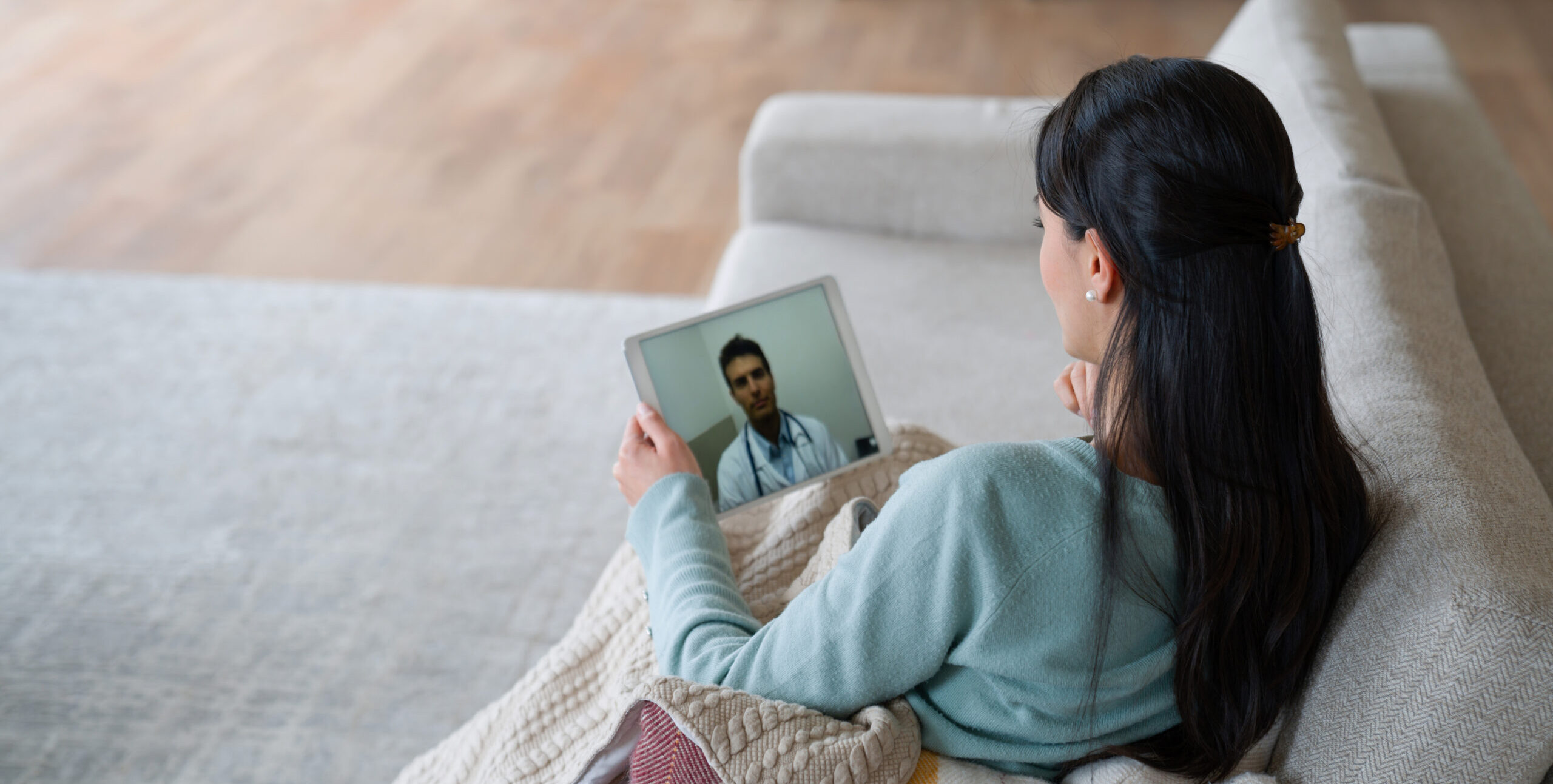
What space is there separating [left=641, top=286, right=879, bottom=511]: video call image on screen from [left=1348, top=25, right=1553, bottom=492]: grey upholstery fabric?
0.63 metres

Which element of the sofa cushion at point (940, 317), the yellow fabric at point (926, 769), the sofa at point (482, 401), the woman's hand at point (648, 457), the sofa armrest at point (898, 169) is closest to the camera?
the yellow fabric at point (926, 769)

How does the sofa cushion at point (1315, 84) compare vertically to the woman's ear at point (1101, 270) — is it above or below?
below

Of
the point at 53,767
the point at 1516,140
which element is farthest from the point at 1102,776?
the point at 1516,140

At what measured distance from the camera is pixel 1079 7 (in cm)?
398

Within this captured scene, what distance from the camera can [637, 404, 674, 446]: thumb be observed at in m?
1.03

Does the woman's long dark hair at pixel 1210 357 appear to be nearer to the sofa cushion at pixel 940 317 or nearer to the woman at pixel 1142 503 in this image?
the woman at pixel 1142 503

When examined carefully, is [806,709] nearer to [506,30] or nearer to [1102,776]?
[1102,776]

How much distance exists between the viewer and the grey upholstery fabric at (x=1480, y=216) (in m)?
1.06

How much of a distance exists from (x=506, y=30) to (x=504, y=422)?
7.32 ft

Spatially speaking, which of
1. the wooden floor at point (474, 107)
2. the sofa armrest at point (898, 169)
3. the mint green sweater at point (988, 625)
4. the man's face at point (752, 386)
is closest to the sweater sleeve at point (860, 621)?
the mint green sweater at point (988, 625)

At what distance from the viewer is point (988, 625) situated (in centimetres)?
69

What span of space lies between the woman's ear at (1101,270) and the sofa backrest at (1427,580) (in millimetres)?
262

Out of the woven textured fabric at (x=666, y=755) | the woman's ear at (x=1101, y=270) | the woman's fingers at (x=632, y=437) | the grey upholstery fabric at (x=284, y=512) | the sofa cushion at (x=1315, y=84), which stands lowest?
the grey upholstery fabric at (x=284, y=512)

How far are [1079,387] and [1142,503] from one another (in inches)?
8.6
